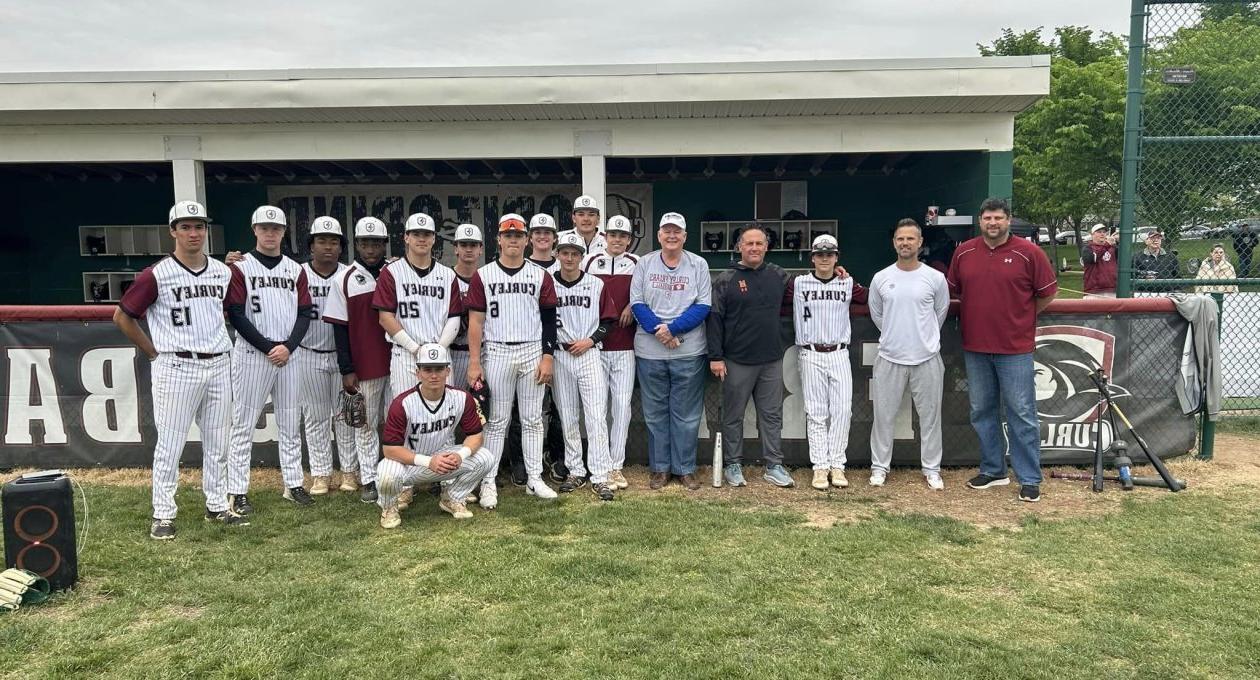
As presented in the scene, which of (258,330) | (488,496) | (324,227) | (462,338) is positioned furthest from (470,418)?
(324,227)

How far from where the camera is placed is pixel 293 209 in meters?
12.9

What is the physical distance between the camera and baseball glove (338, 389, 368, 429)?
4887 mm

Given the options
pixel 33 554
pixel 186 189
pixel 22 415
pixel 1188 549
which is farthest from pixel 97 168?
pixel 1188 549

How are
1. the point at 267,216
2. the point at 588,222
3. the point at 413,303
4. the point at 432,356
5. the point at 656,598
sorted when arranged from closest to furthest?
the point at 656,598, the point at 432,356, the point at 267,216, the point at 413,303, the point at 588,222

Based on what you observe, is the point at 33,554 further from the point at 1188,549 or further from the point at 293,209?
the point at 293,209

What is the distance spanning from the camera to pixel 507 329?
4934mm

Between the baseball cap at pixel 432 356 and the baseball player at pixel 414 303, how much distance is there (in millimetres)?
337

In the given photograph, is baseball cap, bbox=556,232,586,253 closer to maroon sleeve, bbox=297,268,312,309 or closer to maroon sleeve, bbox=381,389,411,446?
maroon sleeve, bbox=381,389,411,446

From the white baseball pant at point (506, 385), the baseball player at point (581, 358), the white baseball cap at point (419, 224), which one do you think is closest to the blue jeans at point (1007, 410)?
the baseball player at point (581, 358)

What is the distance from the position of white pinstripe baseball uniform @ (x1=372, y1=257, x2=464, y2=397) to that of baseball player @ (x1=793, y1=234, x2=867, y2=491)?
2.37 metres

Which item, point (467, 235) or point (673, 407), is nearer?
point (467, 235)

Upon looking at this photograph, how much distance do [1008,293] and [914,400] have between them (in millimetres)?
941

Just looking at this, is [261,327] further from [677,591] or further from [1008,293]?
[1008,293]

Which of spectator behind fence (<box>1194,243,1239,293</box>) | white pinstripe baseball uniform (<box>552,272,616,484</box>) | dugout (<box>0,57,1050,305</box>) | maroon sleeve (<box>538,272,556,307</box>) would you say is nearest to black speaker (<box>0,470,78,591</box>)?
maroon sleeve (<box>538,272,556,307</box>)
